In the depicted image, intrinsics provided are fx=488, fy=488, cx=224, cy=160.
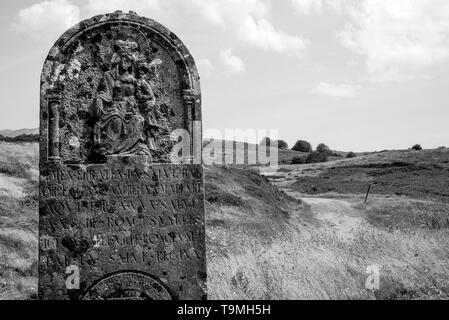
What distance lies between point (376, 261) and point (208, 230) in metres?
7.92

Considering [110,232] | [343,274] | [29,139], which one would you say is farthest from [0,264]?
[29,139]

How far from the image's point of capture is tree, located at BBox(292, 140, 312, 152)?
386 feet

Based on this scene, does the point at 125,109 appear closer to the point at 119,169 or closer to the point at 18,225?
the point at 119,169

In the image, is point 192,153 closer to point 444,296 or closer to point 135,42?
point 135,42

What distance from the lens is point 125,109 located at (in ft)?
21.5

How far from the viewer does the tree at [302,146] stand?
11769 cm

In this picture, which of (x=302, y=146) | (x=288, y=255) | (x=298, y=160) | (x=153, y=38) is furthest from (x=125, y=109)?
(x=302, y=146)

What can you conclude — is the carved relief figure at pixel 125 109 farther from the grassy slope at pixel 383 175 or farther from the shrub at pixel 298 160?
the shrub at pixel 298 160

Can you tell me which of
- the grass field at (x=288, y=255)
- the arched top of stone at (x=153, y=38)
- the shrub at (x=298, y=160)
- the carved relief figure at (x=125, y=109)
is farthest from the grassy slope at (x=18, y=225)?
the shrub at (x=298, y=160)

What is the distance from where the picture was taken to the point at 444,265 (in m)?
8.06

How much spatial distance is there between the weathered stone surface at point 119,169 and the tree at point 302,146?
112457mm

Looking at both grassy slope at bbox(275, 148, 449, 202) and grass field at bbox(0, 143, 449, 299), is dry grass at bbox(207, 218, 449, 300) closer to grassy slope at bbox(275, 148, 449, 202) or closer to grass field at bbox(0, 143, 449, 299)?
grass field at bbox(0, 143, 449, 299)

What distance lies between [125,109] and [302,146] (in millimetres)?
112989
